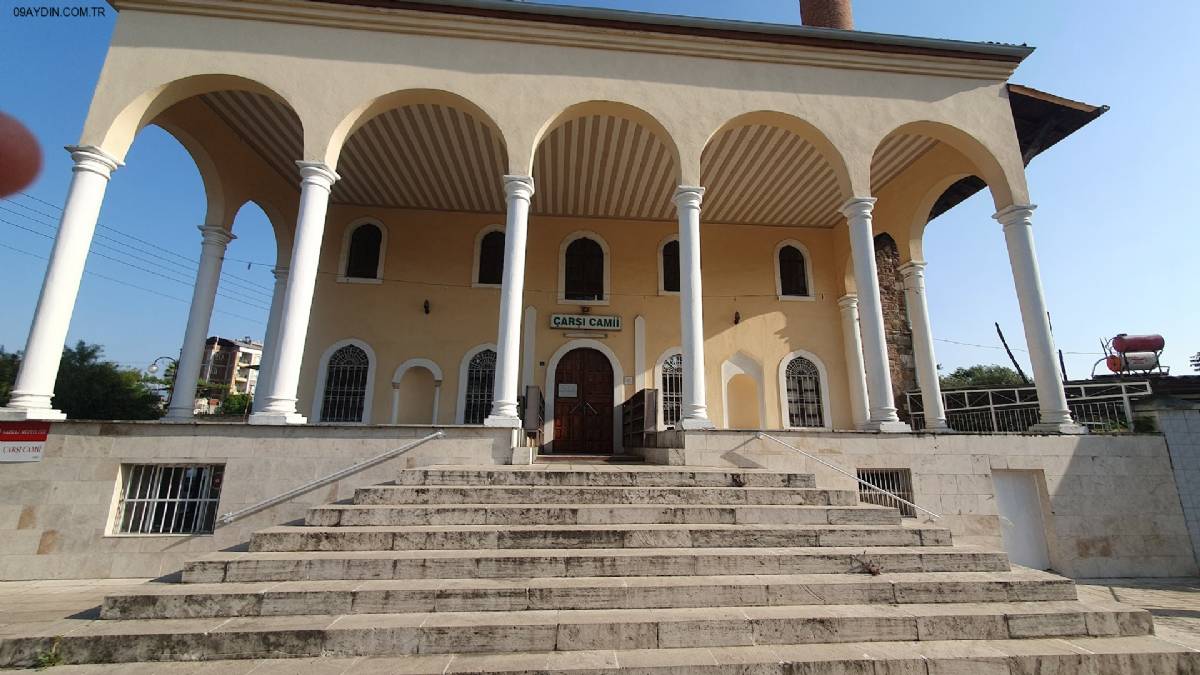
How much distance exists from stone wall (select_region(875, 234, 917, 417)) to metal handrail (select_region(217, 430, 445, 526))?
35.6ft

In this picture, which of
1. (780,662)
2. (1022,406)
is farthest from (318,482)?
(1022,406)

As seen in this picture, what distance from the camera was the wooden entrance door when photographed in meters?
10.8

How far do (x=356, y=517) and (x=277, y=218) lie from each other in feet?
28.2

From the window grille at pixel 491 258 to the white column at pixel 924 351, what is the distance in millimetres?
8787

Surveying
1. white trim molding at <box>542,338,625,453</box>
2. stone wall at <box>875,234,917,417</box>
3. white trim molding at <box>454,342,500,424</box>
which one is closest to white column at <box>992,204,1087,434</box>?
stone wall at <box>875,234,917,417</box>

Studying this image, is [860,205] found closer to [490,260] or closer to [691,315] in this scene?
[691,315]

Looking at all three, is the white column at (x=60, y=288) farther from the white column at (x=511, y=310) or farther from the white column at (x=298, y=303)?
the white column at (x=511, y=310)

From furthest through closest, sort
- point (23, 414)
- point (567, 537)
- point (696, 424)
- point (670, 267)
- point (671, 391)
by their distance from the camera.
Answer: point (670, 267) < point (671, 391) < point (696, 424) < point (23, 414) < point (567, 537)

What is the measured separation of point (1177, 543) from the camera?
7039 mm

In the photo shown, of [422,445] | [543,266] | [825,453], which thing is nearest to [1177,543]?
[825,453]

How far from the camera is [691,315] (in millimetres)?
7453

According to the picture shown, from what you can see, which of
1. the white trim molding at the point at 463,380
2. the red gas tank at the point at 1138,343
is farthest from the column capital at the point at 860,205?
the red gas tank at the point at 1138,343

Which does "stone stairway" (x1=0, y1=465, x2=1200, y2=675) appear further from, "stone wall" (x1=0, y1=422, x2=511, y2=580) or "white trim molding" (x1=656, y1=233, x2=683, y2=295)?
"white trim molding" (x1=656, y1=233, x2=683, y2=295)

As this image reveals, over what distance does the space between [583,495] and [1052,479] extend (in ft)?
22.9
